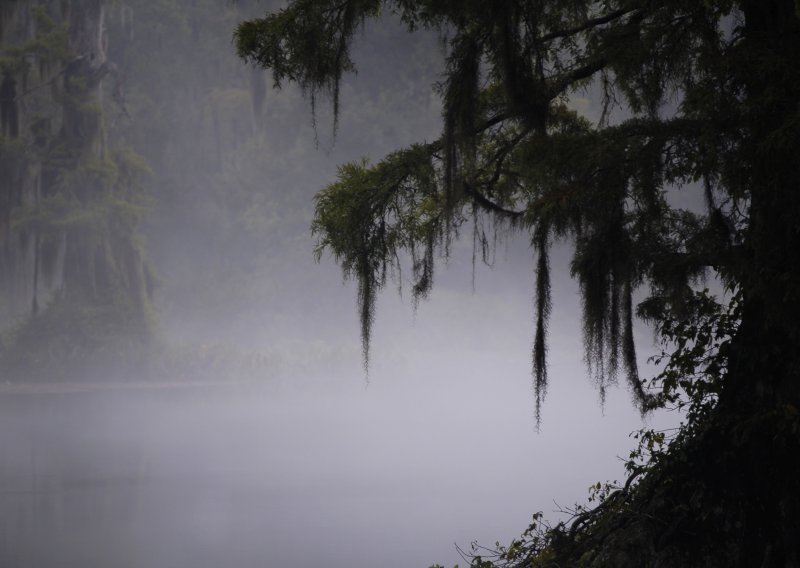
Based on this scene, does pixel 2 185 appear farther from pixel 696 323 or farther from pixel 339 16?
pixel 696 323

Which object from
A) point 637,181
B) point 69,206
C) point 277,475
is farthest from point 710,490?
point 69,206

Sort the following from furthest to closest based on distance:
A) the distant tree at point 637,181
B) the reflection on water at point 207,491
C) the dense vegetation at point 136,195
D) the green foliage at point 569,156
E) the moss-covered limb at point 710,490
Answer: the dense vegetation at point 136,195 → the reflection on water at point 207,491 → the green foliage at point 569,156 → the moss-covered limb at point 710,490 → the distant tree at point 637,181

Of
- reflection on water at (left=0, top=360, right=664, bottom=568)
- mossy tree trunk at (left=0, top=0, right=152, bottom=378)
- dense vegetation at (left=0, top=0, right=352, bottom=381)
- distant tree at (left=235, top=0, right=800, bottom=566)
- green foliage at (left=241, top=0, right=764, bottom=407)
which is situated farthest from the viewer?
dense vegetation at (left=0, top=0, right=352, bottom=381)

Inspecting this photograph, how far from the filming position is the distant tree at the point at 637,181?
418 cm

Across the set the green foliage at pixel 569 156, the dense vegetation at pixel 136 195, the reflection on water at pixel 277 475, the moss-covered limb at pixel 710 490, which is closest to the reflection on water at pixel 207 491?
the reflection on water at pixel 277 475

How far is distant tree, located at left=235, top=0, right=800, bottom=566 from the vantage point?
4.18 metres

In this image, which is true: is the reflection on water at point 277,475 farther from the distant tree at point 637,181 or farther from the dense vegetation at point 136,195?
the distant tree at point 637,181

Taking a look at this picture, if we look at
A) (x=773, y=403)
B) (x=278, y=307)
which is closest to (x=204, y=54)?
(x=278, y=307)

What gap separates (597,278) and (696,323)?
Result: 1.62 feet

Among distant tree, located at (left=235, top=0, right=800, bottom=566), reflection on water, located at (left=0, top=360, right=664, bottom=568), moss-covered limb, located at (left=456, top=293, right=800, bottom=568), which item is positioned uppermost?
distant tree, located at (left=235, top=0, right=800, bottom=566)

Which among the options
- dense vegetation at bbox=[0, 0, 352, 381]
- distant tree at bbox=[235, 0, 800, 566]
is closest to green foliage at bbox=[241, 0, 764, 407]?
distant tree at bbox=[235, 0, 800, 566]

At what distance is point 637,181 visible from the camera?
491 cm

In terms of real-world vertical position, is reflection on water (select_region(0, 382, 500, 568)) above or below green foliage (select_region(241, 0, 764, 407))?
below

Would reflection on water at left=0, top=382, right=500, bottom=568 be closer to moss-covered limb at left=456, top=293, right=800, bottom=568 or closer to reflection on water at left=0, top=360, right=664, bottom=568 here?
reflection on water at left=0, top=360, right=664, bottom=568
